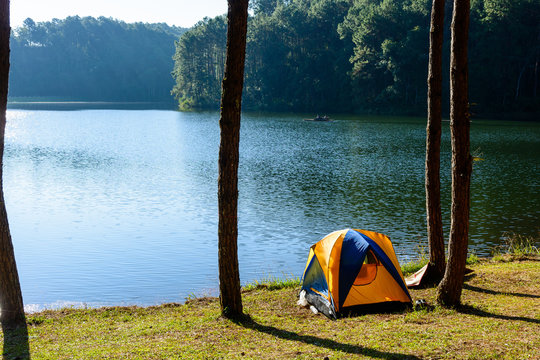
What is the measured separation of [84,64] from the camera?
15750cm

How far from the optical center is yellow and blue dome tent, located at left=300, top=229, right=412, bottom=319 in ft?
25.0

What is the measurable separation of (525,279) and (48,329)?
730 centimetres

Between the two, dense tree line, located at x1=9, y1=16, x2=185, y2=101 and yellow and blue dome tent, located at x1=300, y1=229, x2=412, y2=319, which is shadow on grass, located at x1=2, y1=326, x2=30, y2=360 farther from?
dense tree line, located at x1=9, y1=16, x2=185, y2=101

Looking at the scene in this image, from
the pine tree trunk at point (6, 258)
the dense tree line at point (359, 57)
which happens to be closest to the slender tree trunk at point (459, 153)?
the pine tree trunk at point (6, 258)

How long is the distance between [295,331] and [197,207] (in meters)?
12.9

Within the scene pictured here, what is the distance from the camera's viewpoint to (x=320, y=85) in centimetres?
8669

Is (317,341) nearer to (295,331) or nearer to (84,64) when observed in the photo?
(295,331)

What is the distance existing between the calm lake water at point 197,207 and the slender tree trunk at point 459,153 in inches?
192

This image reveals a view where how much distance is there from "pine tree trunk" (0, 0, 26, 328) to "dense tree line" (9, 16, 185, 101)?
151 meters

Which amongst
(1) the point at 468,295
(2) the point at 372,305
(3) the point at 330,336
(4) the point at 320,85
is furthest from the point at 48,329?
(4) the point at 320,85

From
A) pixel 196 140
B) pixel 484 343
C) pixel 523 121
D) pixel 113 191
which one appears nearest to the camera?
pixel 484 343

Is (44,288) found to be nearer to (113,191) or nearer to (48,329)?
(48,329)

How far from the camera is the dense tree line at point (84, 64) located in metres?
151

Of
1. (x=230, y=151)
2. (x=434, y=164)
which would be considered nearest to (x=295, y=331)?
(x=230, y=151)
